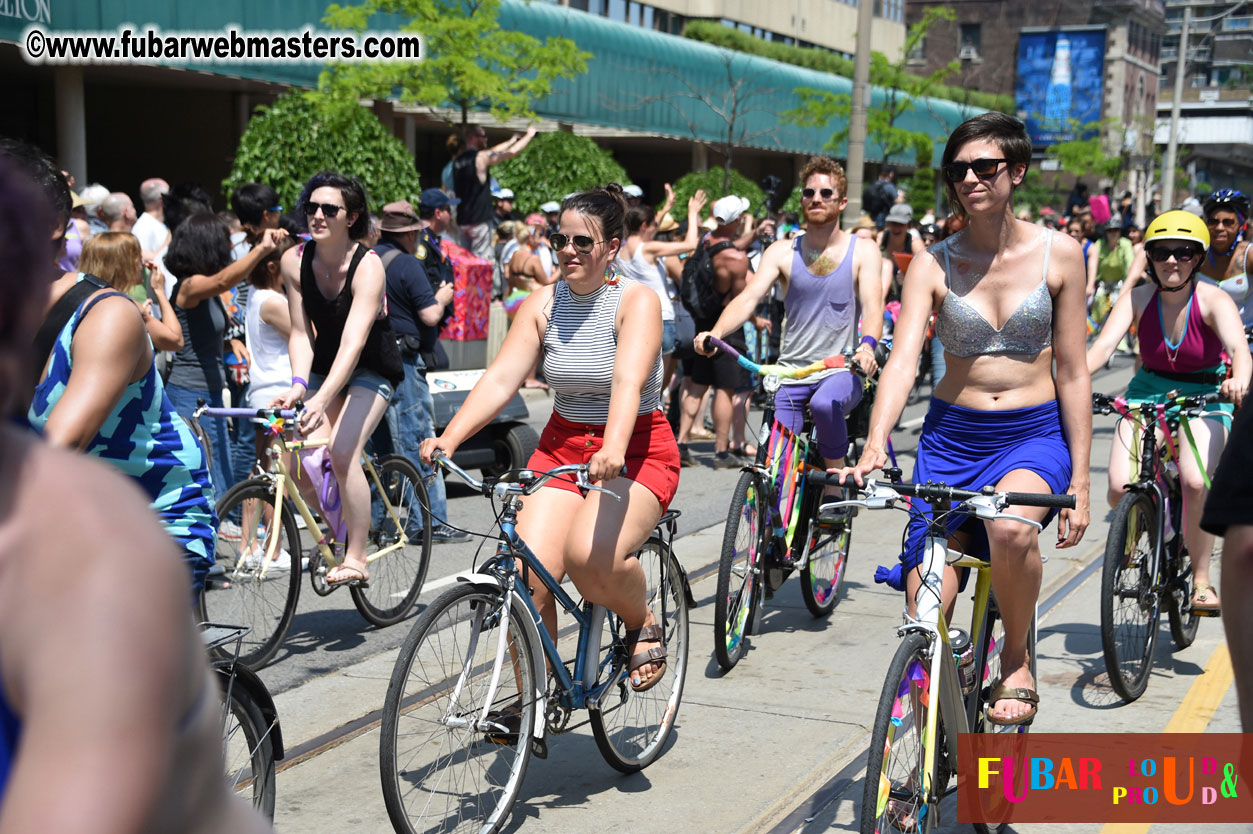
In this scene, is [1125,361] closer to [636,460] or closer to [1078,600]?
[1078,600]

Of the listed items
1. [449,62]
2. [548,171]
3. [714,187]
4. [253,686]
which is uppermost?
[449,62]

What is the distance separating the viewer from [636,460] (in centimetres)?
460

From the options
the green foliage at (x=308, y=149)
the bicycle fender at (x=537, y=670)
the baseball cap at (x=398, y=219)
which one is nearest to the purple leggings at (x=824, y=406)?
the bicycle fender at (x=537, y=670)

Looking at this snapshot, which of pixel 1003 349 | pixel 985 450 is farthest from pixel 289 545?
pixel 1003 349

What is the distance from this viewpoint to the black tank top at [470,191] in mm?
14484

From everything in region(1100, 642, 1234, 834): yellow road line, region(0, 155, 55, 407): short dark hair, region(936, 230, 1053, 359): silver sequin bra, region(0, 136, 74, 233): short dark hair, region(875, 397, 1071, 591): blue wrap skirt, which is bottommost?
region(1100, 642, 1234, 834): yellow road line

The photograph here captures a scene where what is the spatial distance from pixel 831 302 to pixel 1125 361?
16.2m

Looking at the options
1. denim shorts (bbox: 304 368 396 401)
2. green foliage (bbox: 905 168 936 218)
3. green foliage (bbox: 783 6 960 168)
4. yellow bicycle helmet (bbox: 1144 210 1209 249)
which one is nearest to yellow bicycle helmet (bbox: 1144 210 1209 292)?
yellow bicycle helmet (bbox: 1144 210 1209 249)

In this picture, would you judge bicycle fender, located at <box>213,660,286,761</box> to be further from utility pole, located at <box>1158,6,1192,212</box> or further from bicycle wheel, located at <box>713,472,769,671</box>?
utility pole, located at <box>1158,6,1192,212</box>

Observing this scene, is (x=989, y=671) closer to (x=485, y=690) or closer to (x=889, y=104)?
(x=485, y=690)

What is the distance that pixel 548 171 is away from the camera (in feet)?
75.0

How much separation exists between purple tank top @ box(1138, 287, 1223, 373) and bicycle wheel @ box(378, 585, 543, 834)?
3.66 m

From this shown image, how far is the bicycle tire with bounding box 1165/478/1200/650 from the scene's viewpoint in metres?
5.98

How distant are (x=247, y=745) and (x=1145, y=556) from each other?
389 centimetres
